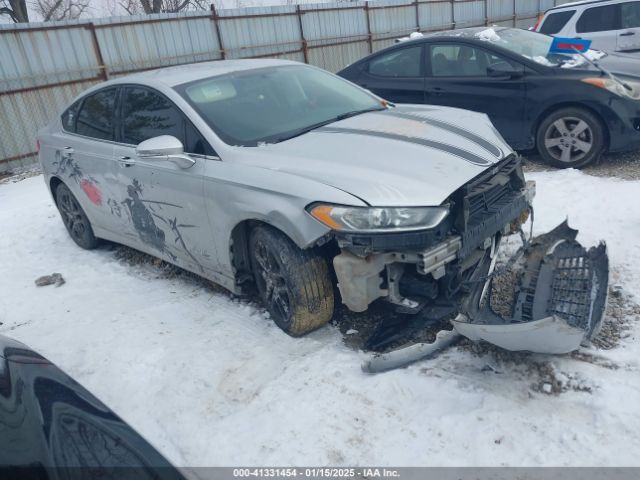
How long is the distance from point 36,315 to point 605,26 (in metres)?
9.25

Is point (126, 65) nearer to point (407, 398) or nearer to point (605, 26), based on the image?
point (605, 26)

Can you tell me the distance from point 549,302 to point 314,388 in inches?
56.1

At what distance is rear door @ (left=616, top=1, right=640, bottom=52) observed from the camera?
8.52 meters

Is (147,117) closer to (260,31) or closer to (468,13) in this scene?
(260,31)

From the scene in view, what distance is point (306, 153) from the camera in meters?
3.24

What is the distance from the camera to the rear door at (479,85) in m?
6.02

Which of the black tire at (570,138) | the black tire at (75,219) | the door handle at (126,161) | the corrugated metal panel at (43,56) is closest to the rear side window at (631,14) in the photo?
the black tire at (570,138)

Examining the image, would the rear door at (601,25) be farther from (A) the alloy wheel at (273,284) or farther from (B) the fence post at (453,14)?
(B) the fence post at (453,14)

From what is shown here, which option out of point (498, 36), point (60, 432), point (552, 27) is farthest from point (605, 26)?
point (60, 432)

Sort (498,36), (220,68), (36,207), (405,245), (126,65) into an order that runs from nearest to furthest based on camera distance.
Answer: (405,245) < (220,68) < (498,36) < (36,207) < (126,65)

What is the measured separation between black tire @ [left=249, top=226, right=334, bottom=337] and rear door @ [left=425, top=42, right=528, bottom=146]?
12.8 feet

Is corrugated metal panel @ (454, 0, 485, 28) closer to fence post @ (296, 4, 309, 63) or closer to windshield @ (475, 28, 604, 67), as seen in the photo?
fence post @ (296, 4, 309, 63)

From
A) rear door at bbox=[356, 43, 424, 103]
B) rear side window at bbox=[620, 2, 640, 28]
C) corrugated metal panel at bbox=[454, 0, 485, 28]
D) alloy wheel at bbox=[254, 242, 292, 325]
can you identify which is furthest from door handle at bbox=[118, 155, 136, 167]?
corrugated metal panel at bbox=[454, 0, 485, 28]

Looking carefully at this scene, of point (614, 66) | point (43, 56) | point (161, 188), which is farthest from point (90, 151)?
point (43, 56)
